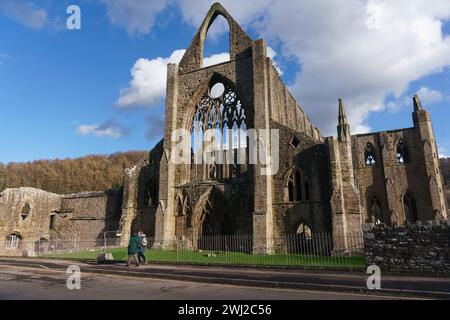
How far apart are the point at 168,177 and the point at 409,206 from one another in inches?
881

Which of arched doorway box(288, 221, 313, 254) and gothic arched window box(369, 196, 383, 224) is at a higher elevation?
gothic arched window box(369, 196, 383, 224)

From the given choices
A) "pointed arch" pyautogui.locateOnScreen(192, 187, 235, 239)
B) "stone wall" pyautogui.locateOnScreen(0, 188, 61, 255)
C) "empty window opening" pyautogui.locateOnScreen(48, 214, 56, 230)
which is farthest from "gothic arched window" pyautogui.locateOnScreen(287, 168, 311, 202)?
"empty window opening" pyautogui.locateOnScreen(48, 214, 56, 230)

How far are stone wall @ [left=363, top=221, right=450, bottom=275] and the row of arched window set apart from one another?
22.1 m

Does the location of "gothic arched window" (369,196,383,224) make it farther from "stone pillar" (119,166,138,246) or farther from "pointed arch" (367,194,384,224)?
"stone pillar" (119,166,138,246)

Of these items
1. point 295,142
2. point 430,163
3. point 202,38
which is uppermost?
point 202,38

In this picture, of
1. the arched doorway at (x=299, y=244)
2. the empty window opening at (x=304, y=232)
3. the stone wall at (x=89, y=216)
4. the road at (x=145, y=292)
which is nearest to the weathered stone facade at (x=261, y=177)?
the arched doorway at (x=299, y=244)

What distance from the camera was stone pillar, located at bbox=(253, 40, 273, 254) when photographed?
18062mm

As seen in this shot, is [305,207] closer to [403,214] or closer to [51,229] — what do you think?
[403,214]

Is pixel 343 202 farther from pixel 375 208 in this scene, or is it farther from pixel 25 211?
pixel 25 211

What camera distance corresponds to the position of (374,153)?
105 ft

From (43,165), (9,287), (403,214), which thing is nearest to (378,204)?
(403,214)

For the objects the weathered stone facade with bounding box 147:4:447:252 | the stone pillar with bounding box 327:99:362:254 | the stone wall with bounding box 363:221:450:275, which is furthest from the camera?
the weathered stone facade with bounding box 147:4:447:252

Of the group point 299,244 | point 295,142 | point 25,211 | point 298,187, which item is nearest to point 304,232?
point 299,244
